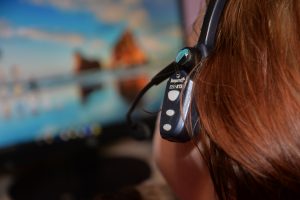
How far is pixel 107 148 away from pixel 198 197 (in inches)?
21.9

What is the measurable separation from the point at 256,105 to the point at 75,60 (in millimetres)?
554

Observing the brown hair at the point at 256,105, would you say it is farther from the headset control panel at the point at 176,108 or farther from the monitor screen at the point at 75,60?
the monitor screen at the point at 75,60

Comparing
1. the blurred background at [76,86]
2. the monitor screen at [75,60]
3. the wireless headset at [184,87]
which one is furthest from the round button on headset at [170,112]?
the monitor screen at [75,60]

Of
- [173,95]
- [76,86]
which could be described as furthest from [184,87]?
[76,86]

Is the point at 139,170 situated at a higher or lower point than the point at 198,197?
lower

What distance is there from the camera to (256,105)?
322 millimetres

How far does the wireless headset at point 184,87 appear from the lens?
360mm

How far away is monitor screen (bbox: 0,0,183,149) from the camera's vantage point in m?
0.78

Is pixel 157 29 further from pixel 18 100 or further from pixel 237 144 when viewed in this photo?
pixel 237 144

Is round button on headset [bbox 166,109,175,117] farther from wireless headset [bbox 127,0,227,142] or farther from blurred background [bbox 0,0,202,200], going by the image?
blurred background [bbox 0,0,202,200]

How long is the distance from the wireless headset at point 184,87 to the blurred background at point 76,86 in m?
0.35

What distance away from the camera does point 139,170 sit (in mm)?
900

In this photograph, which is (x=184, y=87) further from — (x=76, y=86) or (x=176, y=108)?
(x=76, y=86)

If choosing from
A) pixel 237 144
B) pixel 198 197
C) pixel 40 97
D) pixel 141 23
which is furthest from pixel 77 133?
pixel 237 144
